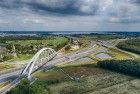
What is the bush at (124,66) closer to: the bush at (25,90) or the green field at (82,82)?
the green field at (82,82)

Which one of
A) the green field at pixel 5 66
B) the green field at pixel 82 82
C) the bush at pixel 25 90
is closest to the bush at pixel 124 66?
the green field at pixel 82 82

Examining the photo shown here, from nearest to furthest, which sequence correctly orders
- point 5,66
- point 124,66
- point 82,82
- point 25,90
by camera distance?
point 25,90, point 82,82, point 124,66, point 5,66

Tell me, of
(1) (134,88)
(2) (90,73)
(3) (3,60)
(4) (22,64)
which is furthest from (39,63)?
(1) (134,88)

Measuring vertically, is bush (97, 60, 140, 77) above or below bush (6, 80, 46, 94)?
below

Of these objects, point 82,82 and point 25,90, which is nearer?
point 25,90

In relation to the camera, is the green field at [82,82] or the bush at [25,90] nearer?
the bush at [25,90]

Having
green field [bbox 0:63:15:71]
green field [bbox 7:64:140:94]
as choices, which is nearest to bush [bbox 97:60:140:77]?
A: green field [bbox 7:64:140:94]

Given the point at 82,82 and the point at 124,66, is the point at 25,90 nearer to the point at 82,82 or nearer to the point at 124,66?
the point at 82,82

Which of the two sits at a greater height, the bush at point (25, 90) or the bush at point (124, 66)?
the bush at point (25, 90)

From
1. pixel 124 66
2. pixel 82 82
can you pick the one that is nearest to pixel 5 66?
pixel 82 82

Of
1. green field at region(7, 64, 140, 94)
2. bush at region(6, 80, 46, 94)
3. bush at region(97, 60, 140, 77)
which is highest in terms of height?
bush at region(6, 80, 46, 94)

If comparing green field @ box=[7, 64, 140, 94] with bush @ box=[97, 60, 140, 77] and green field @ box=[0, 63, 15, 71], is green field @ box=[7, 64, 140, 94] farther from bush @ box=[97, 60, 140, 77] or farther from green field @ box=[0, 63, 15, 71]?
green field @ box=[0, 63, 15, 71]
